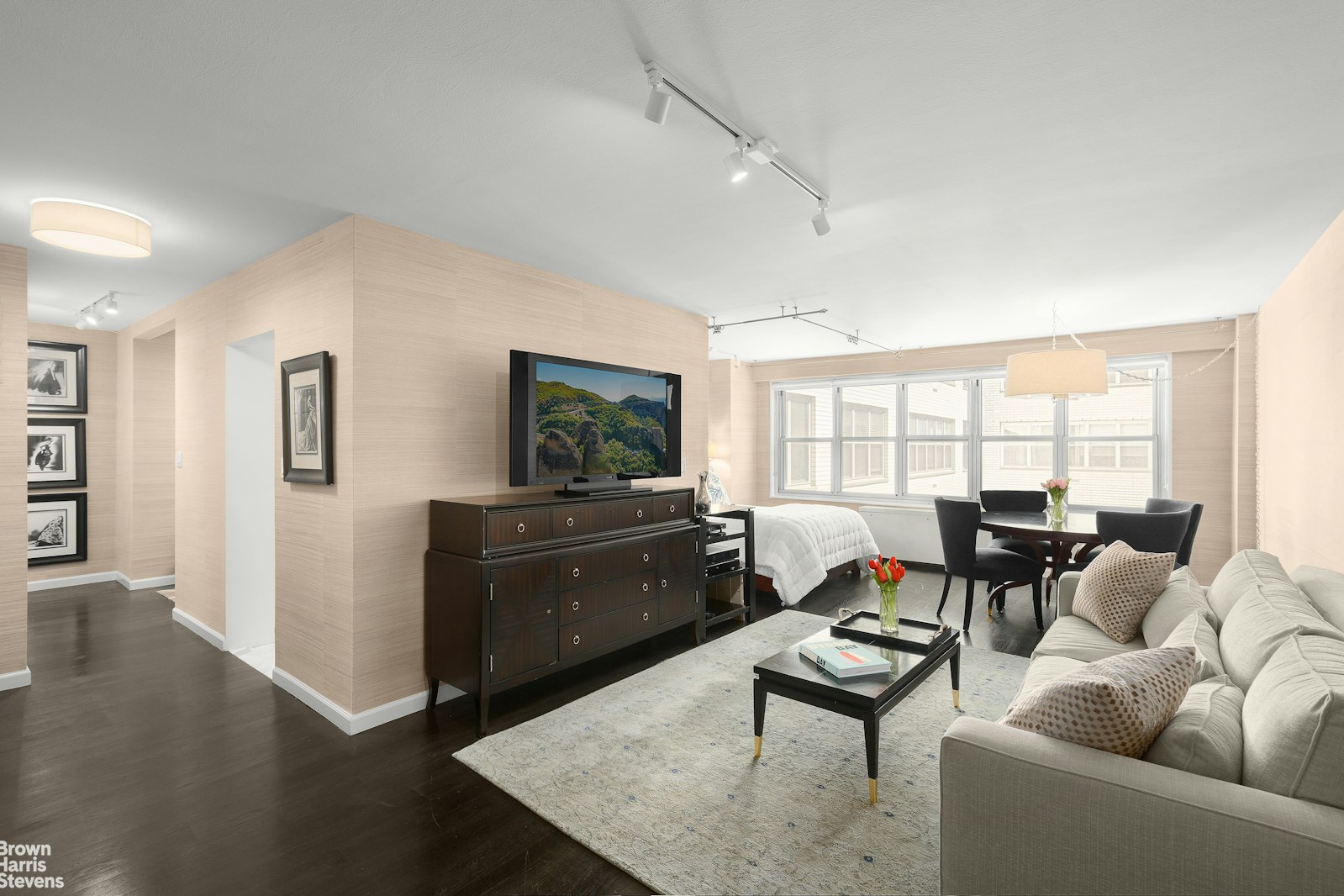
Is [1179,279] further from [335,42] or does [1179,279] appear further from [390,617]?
[390,617]

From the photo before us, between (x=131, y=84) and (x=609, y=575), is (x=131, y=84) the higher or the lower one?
the higher one

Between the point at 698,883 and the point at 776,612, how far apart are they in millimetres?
3307

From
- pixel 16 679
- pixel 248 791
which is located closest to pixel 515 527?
pixel 248 791

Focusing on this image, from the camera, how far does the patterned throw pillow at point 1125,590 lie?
2939 millimetres

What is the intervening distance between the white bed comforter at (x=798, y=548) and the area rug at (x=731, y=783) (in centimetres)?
174

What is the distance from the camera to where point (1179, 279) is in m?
4.21

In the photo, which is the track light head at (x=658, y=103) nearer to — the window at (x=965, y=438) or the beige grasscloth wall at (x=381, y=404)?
the beige grasscloth wall at (x=381, y=404)

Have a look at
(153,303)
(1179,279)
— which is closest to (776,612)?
(1179,279)

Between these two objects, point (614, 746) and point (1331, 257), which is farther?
point (1331, 257)

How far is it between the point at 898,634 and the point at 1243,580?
4.39ft

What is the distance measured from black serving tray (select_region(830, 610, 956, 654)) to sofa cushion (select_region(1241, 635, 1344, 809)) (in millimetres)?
1450

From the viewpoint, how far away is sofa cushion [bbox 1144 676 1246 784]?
54.7 inches

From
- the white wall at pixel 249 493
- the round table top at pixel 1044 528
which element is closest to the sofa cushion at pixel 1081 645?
the round table top at pixel 1044 528

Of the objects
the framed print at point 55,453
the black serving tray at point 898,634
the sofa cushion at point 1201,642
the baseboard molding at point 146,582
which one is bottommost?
the baseboard molding at point 146,582
